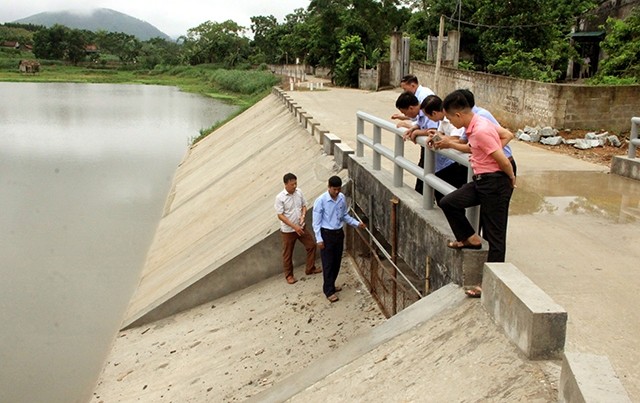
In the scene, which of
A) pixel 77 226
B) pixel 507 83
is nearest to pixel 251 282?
pixel 77 226

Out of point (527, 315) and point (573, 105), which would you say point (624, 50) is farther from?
point (527, 315)

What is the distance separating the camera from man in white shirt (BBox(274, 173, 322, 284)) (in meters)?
8.44

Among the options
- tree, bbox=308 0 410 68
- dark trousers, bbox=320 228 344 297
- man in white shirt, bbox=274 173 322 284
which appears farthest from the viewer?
tree, bbox=308 0 410 68

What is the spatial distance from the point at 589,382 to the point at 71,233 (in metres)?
14.3

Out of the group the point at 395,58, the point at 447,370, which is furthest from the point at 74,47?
the point at 447,370

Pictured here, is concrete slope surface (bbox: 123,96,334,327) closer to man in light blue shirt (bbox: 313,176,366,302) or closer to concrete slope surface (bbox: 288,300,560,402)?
man in light blue shirt (bbox: 313,176,366,302)

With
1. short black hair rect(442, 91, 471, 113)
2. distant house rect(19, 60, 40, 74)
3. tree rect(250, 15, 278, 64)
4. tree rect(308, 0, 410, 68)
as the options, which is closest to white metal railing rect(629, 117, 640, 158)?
short black hair rect(442, 91, 471, 113)

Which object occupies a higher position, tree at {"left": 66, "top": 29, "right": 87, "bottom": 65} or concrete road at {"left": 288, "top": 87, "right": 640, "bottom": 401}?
concrete road at {"left": 288, "top": 87, "right": 640, "bottom": 401}

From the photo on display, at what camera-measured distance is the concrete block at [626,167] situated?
29.6 ft

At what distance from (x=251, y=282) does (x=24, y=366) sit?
3.48m

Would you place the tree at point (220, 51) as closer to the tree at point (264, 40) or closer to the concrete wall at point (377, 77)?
the tree at point (264, 40)

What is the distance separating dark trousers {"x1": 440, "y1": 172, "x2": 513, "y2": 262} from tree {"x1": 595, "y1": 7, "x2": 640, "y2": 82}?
532 inches

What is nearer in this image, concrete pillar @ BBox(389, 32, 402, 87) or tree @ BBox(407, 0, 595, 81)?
tree @ BBox(407, 0, 595, 81)

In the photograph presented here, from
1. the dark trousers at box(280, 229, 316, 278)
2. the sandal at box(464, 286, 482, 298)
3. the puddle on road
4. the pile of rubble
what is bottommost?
the dark trousers at box(280, 229, 316, 278)
